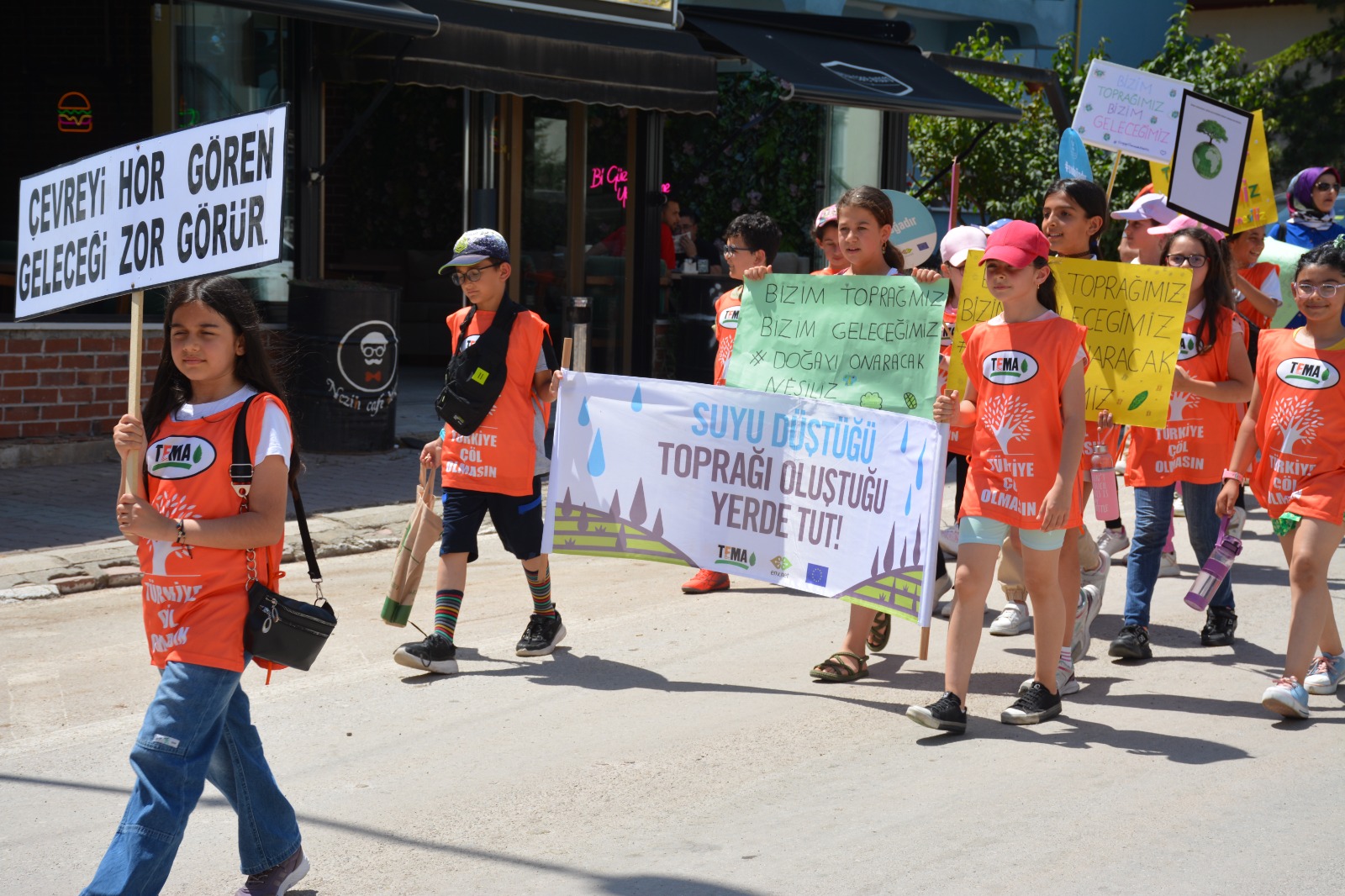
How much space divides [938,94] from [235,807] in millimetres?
12954

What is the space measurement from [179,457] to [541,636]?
2918 millimetres

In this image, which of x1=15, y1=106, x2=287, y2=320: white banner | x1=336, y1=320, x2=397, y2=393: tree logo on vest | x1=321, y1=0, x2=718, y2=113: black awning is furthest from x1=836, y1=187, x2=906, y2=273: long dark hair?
x1=321, y1=0, x2=718, y2=113: black awning

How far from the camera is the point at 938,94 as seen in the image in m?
15.4

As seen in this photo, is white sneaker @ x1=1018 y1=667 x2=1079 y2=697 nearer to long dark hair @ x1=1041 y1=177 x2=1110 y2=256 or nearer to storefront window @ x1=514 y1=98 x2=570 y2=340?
long dark hair @ x1=1041 y1=177 x2=1110 y2=256

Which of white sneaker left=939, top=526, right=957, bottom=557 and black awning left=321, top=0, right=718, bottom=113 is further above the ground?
black awning left=321, top=0, right=718, bottom=113

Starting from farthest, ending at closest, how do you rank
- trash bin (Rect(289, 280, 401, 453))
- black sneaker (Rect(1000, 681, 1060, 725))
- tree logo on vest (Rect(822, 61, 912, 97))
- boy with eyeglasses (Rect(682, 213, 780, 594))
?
1. tree logo on vest (Rect(822, 61, 912, 97))
2. trash bin (Rect(289, 280, 401, 453))
3. boy with eyeglasses (Rect(682, 213, 780, 594))
4. black sneaker (Rect(1000, 681, 1060, 725))

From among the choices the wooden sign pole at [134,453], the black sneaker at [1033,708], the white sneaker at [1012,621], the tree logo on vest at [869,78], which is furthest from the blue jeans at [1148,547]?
the tree logo on vest at [869,78]

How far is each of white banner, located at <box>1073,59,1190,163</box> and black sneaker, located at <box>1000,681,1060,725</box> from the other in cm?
565

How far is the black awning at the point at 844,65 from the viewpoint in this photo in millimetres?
13984

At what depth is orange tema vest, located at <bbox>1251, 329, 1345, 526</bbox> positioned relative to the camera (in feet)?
18.6

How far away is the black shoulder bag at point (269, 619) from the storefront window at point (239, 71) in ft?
28.0

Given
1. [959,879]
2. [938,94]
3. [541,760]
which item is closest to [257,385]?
[541,760]

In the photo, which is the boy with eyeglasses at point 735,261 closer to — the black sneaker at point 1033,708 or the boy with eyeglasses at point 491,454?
the boy with eyeglasses at point 491,454

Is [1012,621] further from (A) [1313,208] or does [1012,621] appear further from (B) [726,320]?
(A) [1313,208]
